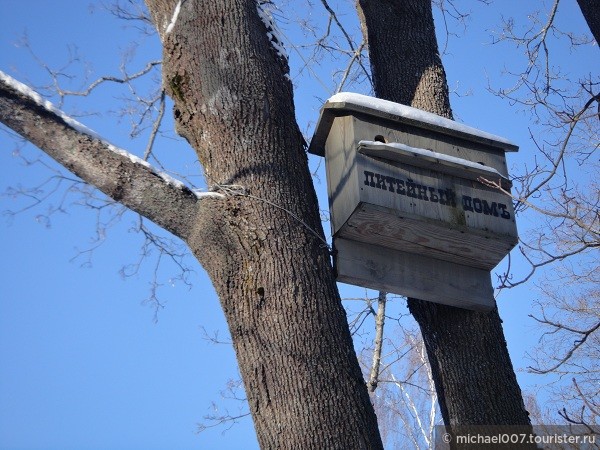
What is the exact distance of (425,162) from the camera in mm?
2920

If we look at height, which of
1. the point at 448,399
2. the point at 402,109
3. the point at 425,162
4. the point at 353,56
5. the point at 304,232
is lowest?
the point at 448,399

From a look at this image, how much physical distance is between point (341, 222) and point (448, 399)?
0.74 metres

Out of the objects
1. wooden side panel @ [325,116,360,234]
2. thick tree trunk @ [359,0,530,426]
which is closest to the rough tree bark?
wooden side panel @ [325,116,360,234]

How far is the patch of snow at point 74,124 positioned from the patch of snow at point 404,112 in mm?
750

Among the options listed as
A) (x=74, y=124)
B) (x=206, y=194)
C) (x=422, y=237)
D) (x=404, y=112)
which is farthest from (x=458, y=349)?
(x=74, y=124)

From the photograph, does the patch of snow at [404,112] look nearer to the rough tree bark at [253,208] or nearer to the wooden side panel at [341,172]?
the wooden side panel at [341,172]

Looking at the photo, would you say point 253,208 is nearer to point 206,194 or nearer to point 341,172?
point 206,194

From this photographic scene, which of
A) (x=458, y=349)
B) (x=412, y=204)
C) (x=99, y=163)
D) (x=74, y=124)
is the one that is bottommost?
(x=458, y=349)

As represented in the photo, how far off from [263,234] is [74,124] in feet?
2.30

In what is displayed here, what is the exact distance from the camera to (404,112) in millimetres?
3020

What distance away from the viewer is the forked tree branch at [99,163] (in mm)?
2500

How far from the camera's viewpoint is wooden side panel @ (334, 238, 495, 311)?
2781mm

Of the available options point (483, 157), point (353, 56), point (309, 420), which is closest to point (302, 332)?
point (309, 420)

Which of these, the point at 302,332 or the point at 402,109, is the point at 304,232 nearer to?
the point at 302,332
